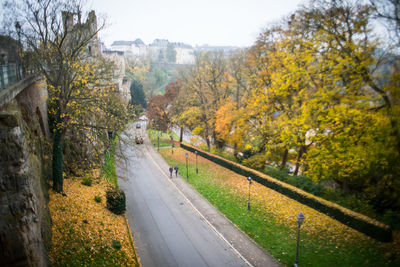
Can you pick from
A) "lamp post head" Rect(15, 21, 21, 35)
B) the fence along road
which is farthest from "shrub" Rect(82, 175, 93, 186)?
"lamp post head" Rect(15, 21, 21, 35)

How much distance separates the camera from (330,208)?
12914 mm

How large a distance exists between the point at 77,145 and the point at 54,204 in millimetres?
6670

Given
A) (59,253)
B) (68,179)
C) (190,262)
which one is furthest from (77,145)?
(190,262)

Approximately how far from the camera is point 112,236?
11453mm

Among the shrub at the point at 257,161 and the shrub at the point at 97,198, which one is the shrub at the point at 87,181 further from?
the shrub at the point at 257,161

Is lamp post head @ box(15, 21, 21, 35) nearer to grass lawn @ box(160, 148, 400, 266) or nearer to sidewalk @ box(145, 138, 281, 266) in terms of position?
sidewalk @ box(145, 138, 281, 266)

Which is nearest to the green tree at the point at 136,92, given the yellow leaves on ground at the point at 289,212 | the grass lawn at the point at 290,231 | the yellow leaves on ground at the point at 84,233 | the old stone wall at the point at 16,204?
the yellow leaves on ground at the point at 289,212

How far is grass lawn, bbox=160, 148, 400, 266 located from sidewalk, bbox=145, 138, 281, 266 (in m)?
0.35

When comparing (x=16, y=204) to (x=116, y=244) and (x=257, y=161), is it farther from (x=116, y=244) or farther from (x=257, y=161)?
(x=257, y=161)

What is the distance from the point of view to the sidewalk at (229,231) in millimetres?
10961

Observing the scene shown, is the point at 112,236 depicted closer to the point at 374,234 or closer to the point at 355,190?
the point at 374,234

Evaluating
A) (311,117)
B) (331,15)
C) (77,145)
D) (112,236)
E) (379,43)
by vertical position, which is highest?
(331,15)

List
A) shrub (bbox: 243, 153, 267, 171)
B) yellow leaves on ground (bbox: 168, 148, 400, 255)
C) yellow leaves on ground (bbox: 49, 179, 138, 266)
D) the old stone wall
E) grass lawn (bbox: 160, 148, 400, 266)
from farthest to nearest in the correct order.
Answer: shrub (bbox: 243, 153, 267, 171) < yellow leaves on ground (bbox: 168, 148, 400, 255) < grass lawn (bbox: 160, 148, 400, 266) < yellow leaves on ground (bbox: 49, 179, 138, 266) < the old stone wall

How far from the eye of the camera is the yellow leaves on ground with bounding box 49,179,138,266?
9039mm
